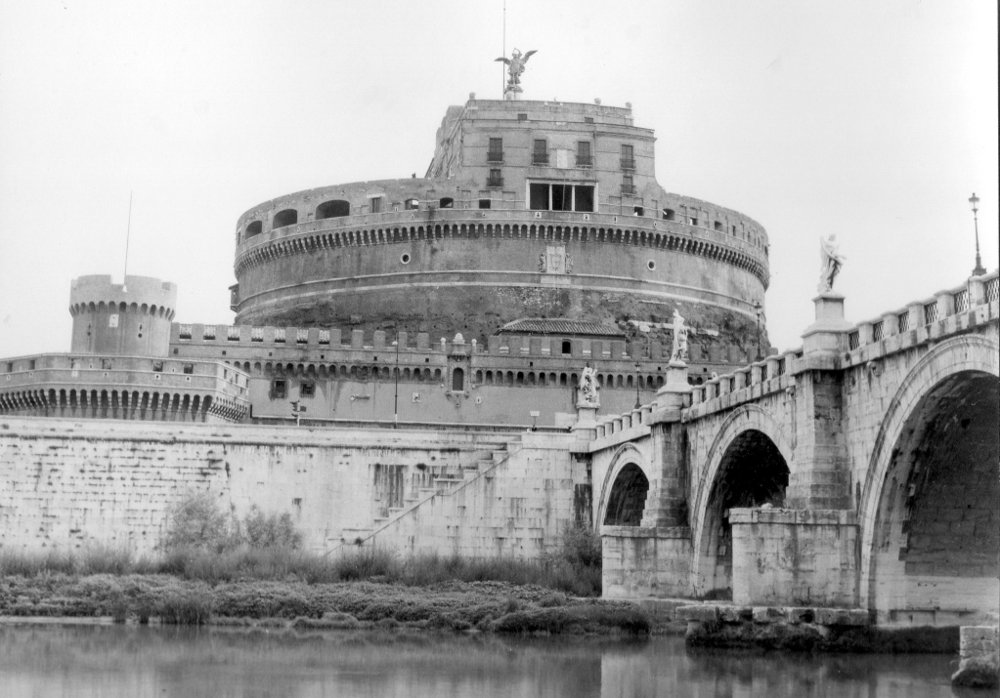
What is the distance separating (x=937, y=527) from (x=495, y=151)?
148ft

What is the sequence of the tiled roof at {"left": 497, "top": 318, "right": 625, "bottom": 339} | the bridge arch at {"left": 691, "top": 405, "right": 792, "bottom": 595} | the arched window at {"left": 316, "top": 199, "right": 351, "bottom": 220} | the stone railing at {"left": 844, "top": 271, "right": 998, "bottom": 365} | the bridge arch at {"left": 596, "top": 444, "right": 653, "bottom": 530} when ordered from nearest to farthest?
the stone railing at {"left": 844, "top": 271, "right": 998, "bottom": 365}, the bridge arch at {"left": 691, "top": 405, "right": 792, "bottom": 595}, the bridge arch at {"left": 596, "top": 444, "right": 653, "bottom": 530}, the tiled roof at {"left": 497, "top": 318, "right": 625, "bottom": 339}, the arched window at {"left": 316, "top": 199, "right": 351, "bottom": 220}

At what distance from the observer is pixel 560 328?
5853 cm

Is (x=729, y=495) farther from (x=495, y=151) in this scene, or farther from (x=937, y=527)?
(x=495, y=151)

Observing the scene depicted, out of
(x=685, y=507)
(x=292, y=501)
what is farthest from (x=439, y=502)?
(x=685, y=507)

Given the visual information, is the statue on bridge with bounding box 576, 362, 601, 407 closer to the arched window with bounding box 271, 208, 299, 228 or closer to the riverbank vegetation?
the riverbank vegetation

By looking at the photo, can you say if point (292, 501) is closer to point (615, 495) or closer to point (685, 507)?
point (615, 495)

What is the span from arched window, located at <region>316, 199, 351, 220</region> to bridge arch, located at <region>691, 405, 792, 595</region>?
40048 millimetres

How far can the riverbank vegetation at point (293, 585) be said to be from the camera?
28.9m

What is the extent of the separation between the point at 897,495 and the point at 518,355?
3358cm

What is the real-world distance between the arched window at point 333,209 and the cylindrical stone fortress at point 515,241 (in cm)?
12

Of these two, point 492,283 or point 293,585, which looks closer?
point 293,585

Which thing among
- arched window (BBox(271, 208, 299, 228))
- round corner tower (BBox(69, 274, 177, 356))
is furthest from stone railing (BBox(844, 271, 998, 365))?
arched window (BBox(271, 208, 299, 228))

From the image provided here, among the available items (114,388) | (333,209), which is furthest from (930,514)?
(333,209)

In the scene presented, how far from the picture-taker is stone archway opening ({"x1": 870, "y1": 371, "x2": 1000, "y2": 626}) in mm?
21109
